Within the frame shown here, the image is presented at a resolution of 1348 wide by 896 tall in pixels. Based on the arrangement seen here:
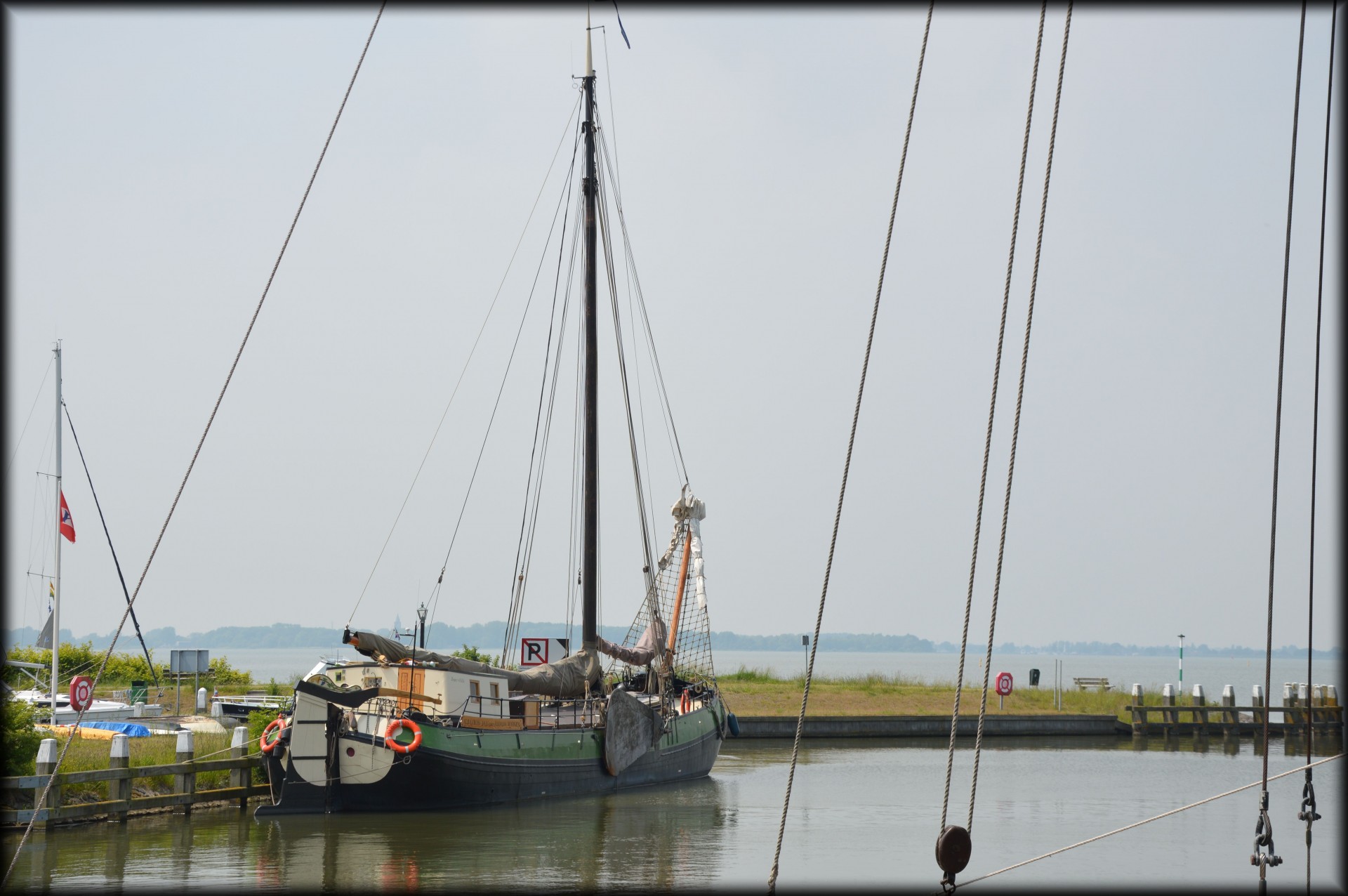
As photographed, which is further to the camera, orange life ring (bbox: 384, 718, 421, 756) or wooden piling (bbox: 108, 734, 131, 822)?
orange life ring (bbox: 384, 718, 421, 756)

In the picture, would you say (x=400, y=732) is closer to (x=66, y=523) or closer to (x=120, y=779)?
(x=120, y=779)

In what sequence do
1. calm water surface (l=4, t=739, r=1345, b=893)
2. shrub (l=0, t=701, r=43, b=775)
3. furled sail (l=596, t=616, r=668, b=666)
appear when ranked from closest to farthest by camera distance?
calm water surface (l=4, t=739, r=1345, b=893) < shrub (l=0, t=701, r=43, b=775) < furled sail (l=596, t=616, r=668, b=666)

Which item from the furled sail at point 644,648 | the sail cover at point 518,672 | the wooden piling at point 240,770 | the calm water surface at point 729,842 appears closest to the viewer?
the calm water surface at point 729,842

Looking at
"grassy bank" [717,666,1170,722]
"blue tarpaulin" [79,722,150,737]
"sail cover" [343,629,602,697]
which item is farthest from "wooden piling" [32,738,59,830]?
"grassy bank" [717,666,1170,722]

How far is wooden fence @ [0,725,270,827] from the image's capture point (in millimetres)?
20000

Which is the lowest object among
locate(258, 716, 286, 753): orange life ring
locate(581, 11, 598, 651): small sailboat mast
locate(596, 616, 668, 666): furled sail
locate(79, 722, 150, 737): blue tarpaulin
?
locate(79, 722, 150, 737): blue tarpaulin

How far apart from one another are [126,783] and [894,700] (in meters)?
33.7

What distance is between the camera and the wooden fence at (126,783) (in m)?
20.0

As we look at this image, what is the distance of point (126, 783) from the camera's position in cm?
2189

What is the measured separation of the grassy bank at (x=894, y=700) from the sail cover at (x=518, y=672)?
1698 centimetres

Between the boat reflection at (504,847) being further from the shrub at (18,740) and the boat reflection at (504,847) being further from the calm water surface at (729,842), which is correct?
the shrub at (18,740)

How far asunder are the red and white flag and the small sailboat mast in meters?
14.2

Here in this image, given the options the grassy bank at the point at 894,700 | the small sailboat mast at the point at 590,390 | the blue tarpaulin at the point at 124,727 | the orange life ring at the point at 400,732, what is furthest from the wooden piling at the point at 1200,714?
the blue tarpaulin at the point at 124,727

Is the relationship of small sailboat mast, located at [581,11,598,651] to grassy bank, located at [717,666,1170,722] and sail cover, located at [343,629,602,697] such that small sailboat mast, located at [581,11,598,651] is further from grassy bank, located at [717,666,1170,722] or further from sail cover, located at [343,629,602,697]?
grassy bank, located at [717,666,1170,722]
